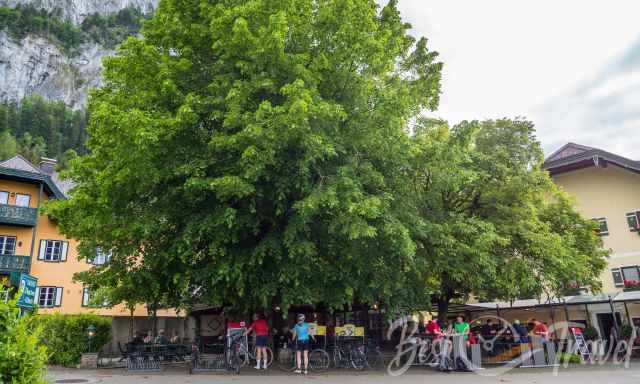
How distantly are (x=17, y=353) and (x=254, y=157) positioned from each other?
7154 millimetres

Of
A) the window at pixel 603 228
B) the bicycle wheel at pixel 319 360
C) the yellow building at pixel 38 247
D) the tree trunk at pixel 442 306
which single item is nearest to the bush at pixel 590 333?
the window at pixel 603 228

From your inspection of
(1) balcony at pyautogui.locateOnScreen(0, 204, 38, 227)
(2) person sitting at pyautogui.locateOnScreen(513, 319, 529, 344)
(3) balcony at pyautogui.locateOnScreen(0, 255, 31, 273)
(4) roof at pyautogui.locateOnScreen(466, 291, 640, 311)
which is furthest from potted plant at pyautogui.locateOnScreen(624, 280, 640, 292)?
Result: (1) balcony at pyautogui.locateOnScreen(0, 204, 38, 227)

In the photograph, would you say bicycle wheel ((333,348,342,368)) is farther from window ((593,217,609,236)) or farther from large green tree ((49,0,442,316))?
window ((593,217,609,236))

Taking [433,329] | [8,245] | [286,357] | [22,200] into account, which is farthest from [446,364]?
[22,200]

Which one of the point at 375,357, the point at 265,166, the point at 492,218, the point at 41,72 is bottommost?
the point at 375,357

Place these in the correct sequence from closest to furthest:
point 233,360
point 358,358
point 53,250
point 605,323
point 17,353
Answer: point 17,353
point 233,360
point 358,358
point 605,323
point 53,250

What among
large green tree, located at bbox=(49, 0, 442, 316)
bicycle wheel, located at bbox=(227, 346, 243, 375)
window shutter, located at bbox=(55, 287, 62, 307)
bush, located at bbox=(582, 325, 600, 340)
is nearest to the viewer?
large green tree, located at bbox=(49, 0, 442, 316)

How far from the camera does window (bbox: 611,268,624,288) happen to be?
27.6 m

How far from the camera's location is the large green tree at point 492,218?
49.5 feet

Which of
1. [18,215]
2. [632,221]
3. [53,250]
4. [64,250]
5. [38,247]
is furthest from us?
[64,250]

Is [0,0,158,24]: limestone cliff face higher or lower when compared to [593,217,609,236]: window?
higher

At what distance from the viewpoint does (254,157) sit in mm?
11023

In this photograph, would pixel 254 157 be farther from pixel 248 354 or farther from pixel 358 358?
pixel 358 358

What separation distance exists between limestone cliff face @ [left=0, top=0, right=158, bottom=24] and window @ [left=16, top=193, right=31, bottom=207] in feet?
506
